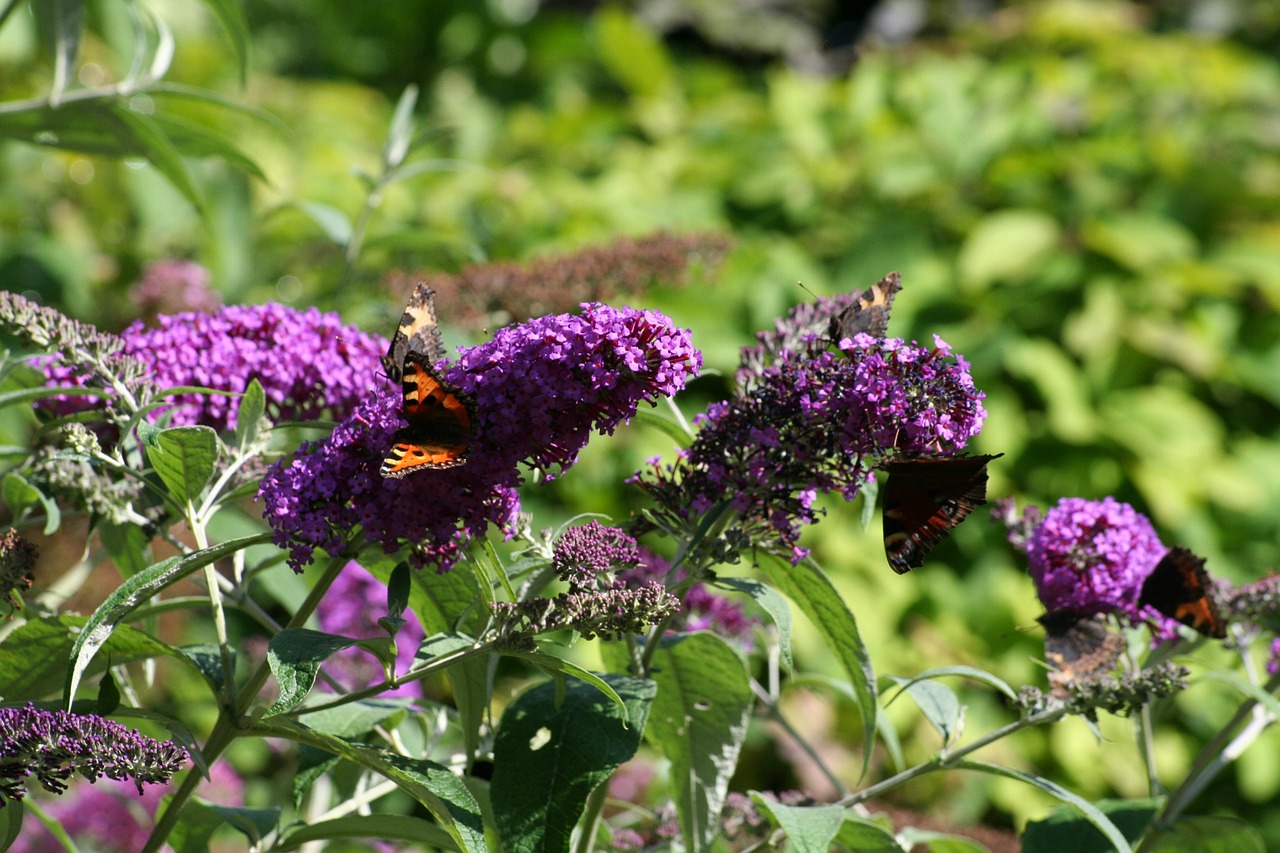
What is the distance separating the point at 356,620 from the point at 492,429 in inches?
50.8

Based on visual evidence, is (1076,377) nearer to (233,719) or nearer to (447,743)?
(447,743)

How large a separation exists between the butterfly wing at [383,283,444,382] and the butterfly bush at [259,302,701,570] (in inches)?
4.2

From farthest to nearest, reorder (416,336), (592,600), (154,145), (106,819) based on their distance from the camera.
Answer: (106,819) → (154,145) → (416,336) → (592,600)

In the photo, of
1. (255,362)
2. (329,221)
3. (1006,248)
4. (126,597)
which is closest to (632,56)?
(1006,248)

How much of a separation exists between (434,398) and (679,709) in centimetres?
63

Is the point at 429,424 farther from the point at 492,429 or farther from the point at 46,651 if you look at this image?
the point at 46,651

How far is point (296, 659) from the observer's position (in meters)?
1.12

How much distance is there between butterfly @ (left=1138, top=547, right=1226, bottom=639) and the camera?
5.13 feet

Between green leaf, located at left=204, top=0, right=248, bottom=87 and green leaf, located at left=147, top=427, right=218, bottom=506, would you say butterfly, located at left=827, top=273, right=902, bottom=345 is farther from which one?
green leaf, located at left=204, top=0, right=248, bottom=87

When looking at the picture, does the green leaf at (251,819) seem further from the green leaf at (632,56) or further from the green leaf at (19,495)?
the green leaf at (632,56)

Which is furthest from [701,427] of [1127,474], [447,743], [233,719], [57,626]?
[1127,474]

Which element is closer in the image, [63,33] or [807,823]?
[807,823]

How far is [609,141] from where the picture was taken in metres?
5.77

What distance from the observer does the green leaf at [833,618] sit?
4.86 ft
